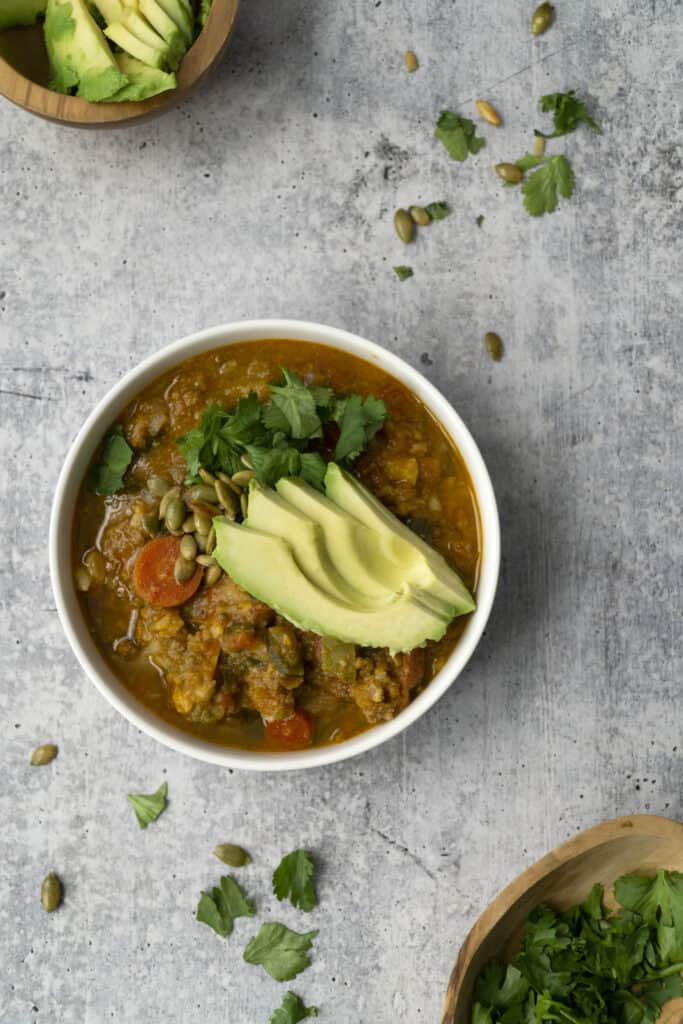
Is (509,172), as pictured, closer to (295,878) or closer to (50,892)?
(295,878)

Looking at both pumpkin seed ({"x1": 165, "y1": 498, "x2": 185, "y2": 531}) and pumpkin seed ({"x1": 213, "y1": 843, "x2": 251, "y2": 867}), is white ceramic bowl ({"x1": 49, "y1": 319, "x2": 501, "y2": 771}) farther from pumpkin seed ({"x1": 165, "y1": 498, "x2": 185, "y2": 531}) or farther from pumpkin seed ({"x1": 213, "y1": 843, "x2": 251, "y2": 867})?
pumpkin seed ({"x1": 213, "y1": 843, "x2": 251, "y2": 867})

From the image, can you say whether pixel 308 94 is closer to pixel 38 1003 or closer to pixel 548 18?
pixel 548 18

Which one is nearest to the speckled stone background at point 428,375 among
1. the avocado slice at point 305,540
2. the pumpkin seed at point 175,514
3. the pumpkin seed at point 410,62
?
the pumpkin seed at point 410,62

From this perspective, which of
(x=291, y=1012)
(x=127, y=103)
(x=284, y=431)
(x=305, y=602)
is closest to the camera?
(x=305, y=602)

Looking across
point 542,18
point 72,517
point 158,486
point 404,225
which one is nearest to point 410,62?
point 542,18

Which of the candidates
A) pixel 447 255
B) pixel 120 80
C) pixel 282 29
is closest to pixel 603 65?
pixel 447 255

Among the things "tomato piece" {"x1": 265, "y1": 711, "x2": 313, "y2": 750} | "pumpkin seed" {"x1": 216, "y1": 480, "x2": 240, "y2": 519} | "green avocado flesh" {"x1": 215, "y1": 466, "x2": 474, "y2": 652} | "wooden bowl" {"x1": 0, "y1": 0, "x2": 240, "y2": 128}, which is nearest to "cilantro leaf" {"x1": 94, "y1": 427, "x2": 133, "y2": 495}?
"pumpkin seed" {"x1": 216, "y1": 480, "x2": 240, "y2": 519}

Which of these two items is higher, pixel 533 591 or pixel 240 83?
pixel 240 83
